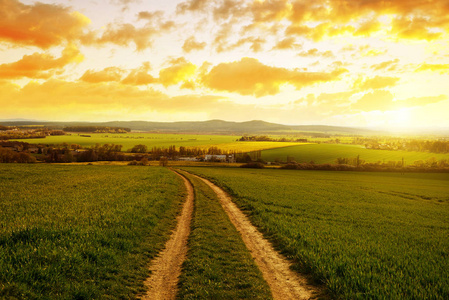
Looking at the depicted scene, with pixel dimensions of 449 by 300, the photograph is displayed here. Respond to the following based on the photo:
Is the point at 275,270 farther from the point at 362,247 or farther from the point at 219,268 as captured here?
the point at 362,247

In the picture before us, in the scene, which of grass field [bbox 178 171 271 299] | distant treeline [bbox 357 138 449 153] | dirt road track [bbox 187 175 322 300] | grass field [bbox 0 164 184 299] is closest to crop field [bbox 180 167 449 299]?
dirt road track [bbox 187 175 322 300]

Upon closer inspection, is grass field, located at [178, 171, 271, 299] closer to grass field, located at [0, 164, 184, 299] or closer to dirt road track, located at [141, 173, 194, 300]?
dirt road track, located at [141, 173, 194, 300]

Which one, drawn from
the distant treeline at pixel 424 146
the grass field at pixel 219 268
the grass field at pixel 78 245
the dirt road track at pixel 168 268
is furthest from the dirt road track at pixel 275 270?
the distant treeline at pixel 424 146

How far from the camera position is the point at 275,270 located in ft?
35.0

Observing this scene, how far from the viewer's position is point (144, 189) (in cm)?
2648

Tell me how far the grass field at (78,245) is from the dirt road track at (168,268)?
41 cm

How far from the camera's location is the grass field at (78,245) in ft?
25.8

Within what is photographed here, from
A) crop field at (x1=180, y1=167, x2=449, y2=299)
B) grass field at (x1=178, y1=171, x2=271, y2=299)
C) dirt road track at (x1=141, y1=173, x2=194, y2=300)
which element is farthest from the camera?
crop field at (x1=180, y1=167, x2=449, y2=299)

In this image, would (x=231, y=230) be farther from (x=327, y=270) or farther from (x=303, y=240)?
(x=327, y=270)

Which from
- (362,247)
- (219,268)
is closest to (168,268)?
(219,268)

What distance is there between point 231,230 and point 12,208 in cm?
1525

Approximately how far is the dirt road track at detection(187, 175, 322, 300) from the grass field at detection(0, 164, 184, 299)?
498 cm

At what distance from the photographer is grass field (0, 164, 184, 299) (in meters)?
7.86

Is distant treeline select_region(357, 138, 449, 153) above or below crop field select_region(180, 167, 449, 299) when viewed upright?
above
